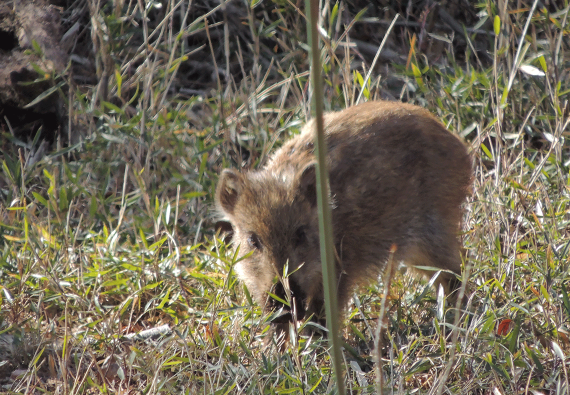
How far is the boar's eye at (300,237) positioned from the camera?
3998 millimetres

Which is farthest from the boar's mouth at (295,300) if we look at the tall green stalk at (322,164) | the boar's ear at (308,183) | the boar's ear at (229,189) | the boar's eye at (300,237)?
the tall green stalk at (322,164)

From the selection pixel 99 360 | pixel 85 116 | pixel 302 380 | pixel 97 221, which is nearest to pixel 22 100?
pixel 85 116

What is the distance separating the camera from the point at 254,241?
13.5ft

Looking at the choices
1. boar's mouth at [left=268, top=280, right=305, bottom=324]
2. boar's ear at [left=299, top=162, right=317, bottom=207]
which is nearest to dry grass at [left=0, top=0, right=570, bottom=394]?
boar's mouth at [left=268, top=280, right=305, bottom=324]

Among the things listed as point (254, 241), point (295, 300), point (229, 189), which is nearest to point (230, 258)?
point (254, 241)

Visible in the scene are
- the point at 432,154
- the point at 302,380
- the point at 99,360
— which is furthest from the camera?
the point at 432,154

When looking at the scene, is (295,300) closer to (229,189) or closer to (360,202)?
(360,202)

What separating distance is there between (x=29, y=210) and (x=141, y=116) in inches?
40.8

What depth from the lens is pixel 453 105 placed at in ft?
17.6

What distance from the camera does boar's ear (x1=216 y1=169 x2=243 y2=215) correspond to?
4254 millimetres

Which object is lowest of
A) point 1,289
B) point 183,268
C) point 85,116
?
point 183,268

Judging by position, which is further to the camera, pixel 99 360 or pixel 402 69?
pixel 402 69

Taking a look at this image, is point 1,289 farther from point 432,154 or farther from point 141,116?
point 432,154

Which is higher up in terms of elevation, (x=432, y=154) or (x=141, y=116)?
(x=141, y=116)
